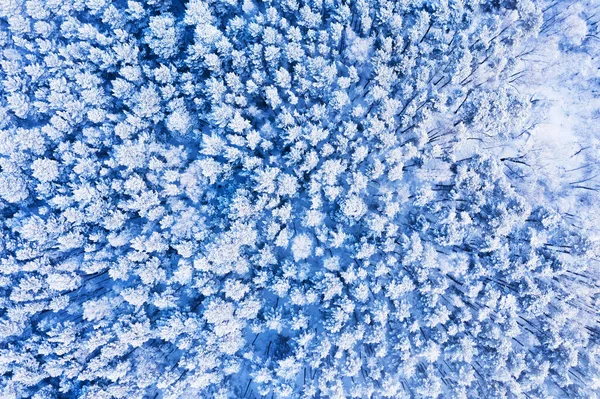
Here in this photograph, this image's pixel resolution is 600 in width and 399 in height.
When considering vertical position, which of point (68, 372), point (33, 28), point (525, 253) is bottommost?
point (68, 372)

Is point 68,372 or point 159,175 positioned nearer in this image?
point 68,372

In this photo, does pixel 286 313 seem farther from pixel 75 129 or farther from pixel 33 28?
pixel 33 28

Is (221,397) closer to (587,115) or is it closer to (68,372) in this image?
(68,372)

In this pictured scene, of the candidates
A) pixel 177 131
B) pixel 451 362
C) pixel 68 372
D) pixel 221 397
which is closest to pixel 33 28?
pixel 177 131

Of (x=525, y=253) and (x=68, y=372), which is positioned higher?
(x=525, y=253)

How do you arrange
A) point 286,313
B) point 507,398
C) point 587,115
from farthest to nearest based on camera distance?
point 587,115, point 286,313, point 507,398

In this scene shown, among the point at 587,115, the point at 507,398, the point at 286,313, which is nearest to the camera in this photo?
the point at 507,398

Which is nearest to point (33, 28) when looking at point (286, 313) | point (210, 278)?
point (210, 278)
